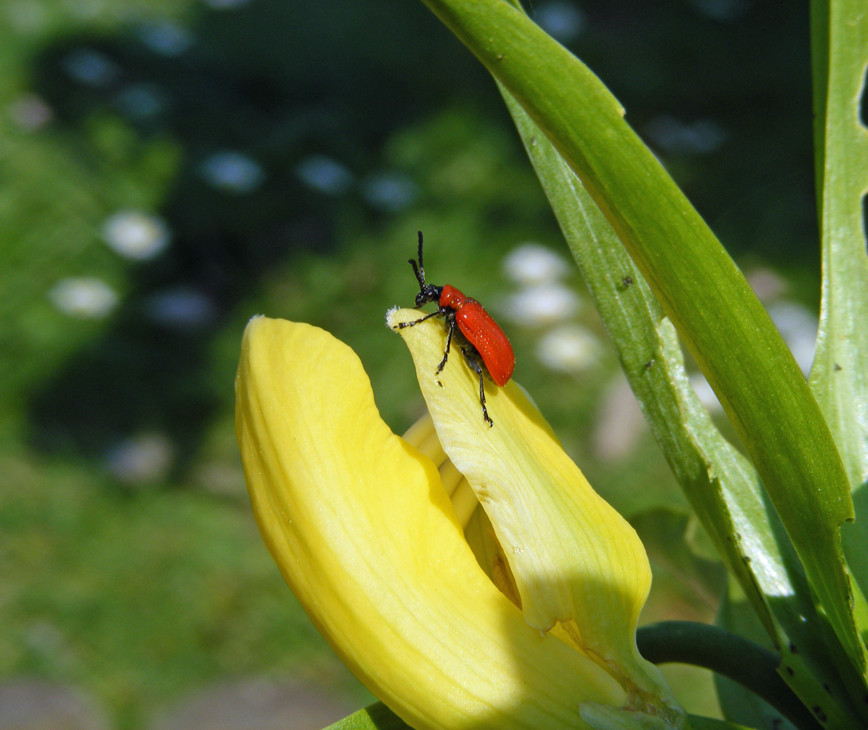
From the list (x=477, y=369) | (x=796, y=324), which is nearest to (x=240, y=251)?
(x=796, y=324)

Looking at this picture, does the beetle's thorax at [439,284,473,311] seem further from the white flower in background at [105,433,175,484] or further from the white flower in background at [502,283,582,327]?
the white flower in background at [502,283,582,327]

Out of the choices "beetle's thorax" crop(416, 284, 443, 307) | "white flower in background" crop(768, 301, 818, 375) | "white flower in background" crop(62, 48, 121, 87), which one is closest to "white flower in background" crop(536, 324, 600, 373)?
"white flower in background" crop(768, 301, 818, 375)

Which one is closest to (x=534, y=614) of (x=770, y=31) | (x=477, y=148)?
(x=477, y=148)

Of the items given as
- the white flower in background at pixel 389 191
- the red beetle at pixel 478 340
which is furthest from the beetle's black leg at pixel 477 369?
the white flower in background at pixel 389 191

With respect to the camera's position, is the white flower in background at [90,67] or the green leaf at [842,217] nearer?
the green leaf at [842,217]

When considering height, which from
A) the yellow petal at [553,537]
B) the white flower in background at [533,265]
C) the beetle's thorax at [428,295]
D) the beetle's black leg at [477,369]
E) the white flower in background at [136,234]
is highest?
the white flower in background at [136,234]

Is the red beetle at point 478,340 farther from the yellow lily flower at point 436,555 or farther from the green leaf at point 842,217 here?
the green leaf at point 842,217
